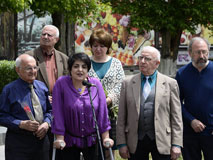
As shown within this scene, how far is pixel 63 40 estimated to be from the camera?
12977 millimetres

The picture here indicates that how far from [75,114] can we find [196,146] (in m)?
1.64

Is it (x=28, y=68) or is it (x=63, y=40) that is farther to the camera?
(x=63, y=40)

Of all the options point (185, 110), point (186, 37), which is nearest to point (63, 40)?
point (185, 110)

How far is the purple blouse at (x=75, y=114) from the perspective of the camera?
4.39 meters

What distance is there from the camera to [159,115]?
4.57 m

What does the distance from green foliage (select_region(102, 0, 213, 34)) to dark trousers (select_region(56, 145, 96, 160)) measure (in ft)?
38.0

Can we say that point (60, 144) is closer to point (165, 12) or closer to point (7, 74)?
point (7, 74)

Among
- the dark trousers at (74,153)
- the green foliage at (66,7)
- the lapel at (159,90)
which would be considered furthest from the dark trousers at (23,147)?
the green foliage at (66,7)

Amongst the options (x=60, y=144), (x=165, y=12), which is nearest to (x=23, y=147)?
(x=60, y=144)

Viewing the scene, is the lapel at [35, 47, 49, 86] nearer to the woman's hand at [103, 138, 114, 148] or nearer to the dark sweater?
the woman's hand at [103, 138, 114, 148]

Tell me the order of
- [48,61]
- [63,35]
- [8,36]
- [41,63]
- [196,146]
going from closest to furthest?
[196,146]
[41,63]
[48,61]
[63,35]
[8,36]

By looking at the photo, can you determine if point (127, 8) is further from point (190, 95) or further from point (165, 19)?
point (190, 95)

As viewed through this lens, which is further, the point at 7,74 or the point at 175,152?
the point at 7,74

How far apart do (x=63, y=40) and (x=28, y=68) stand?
848cm
